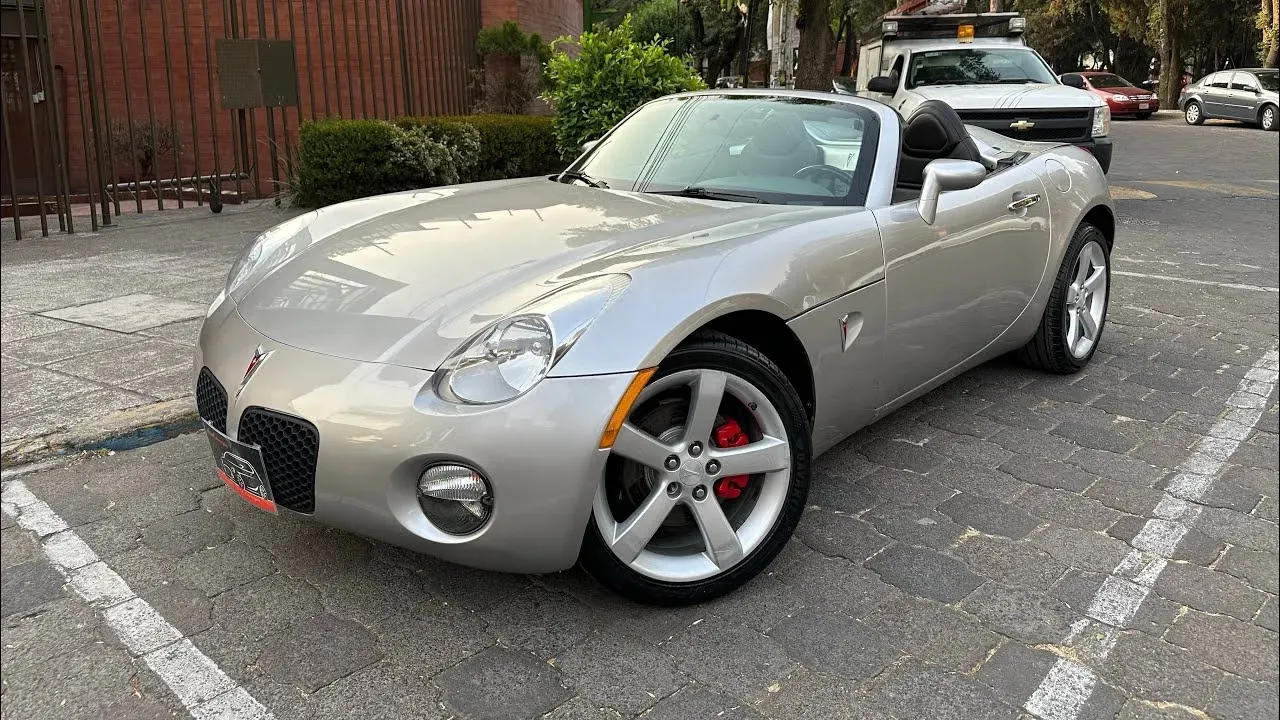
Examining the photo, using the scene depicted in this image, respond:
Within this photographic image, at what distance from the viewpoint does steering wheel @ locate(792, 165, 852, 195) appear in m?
3.47

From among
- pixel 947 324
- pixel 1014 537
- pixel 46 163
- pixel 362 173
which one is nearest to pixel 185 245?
pixel 362 173

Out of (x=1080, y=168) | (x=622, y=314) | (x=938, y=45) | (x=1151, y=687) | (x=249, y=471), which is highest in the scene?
(x=938, y=45)

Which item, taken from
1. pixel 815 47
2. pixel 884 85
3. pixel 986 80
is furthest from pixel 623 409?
pixel 815 47

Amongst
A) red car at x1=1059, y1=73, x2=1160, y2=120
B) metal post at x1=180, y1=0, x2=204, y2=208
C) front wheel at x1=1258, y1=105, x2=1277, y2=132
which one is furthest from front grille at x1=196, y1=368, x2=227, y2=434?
red car at x1=1059, y1=73, x2=1160, y2=120

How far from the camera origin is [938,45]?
12.4 meters

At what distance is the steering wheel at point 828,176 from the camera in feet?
11.4

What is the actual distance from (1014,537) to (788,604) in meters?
0.88

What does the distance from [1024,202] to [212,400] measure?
323 centimetres

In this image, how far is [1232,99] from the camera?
1928 centimetres

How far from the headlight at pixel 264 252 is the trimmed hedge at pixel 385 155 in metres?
5.90

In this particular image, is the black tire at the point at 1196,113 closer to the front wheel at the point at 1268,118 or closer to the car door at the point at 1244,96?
the car door at the point at 1244,96

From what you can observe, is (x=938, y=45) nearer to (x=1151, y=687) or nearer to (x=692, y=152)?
(x=692, y=152)

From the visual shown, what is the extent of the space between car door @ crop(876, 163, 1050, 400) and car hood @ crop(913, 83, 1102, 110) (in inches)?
258

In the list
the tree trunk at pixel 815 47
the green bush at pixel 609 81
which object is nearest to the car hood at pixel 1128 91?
the tree trunk at pixel 815 47
